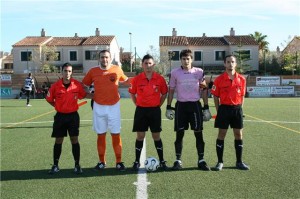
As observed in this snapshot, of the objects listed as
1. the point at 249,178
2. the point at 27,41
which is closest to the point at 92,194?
the point at 249,178

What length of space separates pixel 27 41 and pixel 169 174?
55659mm

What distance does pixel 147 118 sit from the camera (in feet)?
20.7

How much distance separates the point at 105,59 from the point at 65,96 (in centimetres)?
88

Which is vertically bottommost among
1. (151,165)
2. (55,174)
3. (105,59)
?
(55,174)

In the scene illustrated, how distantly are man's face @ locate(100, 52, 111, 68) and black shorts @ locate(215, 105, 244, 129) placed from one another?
78.8 inches

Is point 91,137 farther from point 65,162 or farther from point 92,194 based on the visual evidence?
point 92,194

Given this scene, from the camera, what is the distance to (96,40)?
181 ft

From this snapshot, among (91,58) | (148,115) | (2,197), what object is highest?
(91,58)

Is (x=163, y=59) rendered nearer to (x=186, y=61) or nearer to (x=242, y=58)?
(x=242, y=58)

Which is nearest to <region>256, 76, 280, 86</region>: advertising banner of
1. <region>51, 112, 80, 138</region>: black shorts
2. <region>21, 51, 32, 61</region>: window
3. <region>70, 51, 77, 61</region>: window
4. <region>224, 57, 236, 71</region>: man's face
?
<region>70, 51, 77, 61</region>: window

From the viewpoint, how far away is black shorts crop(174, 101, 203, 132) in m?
6.26

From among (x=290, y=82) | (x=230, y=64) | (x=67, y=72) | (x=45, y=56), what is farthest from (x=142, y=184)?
(x=45, y=56)

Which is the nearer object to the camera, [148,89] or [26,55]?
[148,89]

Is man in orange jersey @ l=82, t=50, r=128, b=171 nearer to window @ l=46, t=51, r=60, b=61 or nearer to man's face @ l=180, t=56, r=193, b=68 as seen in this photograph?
man's face @ l=180, t=56, r=193, b=68
